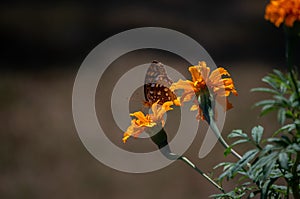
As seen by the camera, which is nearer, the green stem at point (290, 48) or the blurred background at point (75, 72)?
the green stem at point (290, 48)

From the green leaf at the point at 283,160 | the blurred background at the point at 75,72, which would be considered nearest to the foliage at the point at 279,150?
the green leaf at the point at 283,160

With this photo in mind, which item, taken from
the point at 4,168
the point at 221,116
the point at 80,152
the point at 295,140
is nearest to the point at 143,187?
the point at 80,152

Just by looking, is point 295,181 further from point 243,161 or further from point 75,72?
point 75,72

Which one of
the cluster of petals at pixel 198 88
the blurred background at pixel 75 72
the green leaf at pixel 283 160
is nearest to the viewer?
the green leaf at pixel 283 160

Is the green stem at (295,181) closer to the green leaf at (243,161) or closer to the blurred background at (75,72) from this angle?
the green leaf at (243,161)

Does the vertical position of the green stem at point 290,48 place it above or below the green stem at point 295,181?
above

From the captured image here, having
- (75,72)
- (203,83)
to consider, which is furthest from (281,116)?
(75,72)
